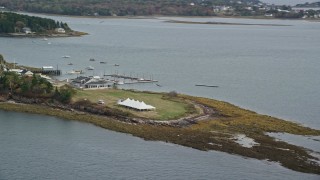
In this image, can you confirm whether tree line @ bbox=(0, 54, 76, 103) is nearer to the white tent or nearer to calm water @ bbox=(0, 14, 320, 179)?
calm water @ bbox=(0, 14, 320, 179)

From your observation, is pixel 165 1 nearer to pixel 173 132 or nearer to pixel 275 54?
pixel 275 54

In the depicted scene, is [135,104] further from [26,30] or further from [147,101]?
[26,30]

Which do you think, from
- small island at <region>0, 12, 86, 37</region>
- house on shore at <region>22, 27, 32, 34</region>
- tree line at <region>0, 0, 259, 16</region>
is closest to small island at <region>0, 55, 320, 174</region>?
small island at <region>0, 12, 86, 37</region>

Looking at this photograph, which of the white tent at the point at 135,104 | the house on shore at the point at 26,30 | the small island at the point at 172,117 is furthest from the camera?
the house on shore at the point at 26,30

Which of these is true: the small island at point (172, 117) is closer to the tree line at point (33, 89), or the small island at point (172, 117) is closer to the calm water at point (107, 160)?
the tree line at point (33, 89)

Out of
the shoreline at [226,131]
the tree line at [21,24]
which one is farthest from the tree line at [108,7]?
the shoreline at [226,131]

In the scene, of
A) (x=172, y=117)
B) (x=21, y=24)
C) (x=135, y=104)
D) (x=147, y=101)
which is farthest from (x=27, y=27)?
(x=172, y=117)

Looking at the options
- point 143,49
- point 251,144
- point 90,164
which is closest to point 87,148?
point 90,164
